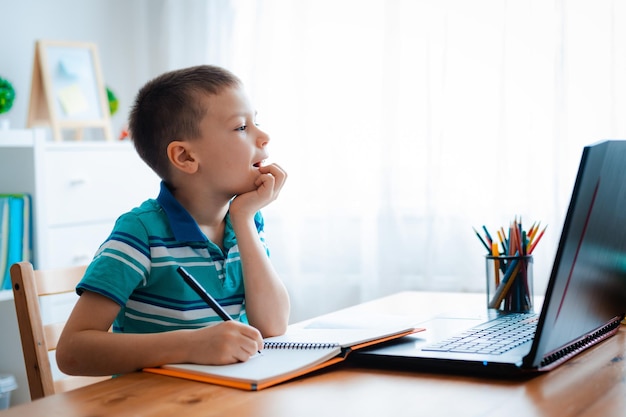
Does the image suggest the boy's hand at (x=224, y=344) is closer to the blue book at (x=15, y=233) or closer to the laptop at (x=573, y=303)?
the laptop at (x=573, y=303)

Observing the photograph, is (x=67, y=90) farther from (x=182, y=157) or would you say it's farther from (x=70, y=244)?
(x=182, y=157)

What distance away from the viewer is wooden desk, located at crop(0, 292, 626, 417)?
83cm

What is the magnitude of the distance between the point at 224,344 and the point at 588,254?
0.47 meters

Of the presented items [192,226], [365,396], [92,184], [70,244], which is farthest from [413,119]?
[365,396]

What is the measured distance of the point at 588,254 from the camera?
0.97 meters

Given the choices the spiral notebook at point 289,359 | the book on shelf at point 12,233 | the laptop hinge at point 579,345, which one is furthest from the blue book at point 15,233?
the laptop hinge at point 579,345

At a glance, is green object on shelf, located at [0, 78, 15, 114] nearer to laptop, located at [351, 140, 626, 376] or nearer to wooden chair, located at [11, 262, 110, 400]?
wooden chair, located at [11, 262, 110, 400]

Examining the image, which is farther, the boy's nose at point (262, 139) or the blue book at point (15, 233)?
the blue book at point (15, 233)

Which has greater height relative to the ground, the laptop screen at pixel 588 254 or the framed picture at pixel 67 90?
the framed picture at pixel 67 90

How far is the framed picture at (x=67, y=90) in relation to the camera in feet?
9.39

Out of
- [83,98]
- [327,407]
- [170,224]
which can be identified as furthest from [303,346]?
[83,98]

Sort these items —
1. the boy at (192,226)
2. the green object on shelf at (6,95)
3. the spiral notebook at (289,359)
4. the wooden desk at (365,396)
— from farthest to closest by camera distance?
the green object on shelf at (6,95) → the boy at (192,226) → the spiral notebook at (289,359) → the wooden desk at (365,396)

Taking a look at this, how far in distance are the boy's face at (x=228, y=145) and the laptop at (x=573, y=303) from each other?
0.42 metres

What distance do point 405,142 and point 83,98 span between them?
122 centimetres
